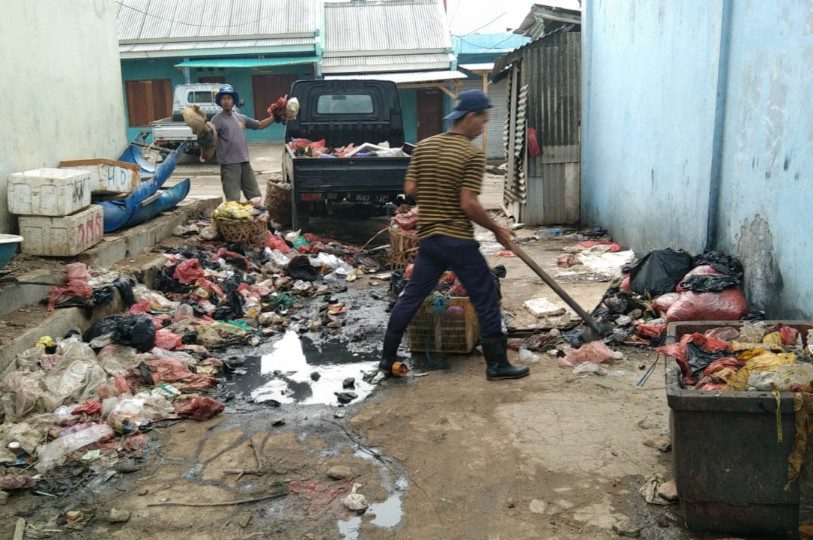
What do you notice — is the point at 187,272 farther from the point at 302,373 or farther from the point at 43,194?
the point at 302,373

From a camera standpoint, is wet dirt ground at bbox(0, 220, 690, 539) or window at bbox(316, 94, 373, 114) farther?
window at bbox(316, 94, 373, 114)

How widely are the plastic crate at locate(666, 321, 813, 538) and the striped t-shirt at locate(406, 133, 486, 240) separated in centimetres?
211

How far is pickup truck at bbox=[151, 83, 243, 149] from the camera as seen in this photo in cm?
1984

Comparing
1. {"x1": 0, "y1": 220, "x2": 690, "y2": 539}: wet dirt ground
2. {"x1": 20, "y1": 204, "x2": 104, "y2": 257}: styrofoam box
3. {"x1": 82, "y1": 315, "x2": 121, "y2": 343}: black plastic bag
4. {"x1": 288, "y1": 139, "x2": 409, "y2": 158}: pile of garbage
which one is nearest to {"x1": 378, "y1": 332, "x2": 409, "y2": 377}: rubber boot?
{"x1": 0, "y1": 220, "x2": 690, "y2": 539}: wet dirt ground

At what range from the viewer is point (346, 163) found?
9820 millimetres

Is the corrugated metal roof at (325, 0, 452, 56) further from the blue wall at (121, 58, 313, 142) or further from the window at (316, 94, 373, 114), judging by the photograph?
the window at (316, 94, 373, 114)

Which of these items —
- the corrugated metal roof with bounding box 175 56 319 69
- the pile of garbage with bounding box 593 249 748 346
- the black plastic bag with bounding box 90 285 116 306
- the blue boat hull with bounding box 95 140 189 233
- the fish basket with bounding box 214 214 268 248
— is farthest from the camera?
the corrugated metal roof with bounding box 175 56 319 69

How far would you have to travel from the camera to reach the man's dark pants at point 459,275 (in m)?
4.95

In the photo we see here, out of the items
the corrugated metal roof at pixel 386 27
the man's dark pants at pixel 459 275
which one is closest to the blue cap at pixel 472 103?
the man's dark pants at pixel 459 275

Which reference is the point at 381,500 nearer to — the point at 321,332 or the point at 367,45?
the point at 321,332

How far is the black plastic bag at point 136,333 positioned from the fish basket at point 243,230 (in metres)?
3.68

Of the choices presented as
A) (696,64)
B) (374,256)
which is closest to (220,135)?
(374,256)

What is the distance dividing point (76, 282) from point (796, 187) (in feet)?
17.9

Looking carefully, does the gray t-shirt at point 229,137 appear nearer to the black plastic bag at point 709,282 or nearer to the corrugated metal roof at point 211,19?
the black plastic bag at point 709,282
